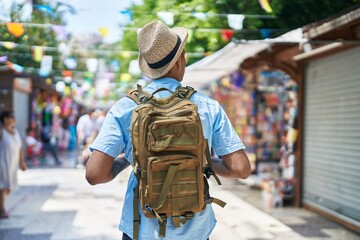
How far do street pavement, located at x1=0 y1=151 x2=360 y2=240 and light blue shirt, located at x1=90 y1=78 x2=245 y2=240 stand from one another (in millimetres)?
4740

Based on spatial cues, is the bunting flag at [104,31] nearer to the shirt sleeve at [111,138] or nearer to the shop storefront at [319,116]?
the shop storefront at [319,116]

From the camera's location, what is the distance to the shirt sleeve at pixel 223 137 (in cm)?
223

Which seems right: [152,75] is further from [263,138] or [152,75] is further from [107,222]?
[263,138]

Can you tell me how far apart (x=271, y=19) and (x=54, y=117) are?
1629cm

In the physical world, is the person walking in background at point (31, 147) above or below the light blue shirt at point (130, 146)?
below

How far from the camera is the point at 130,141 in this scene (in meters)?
2.19

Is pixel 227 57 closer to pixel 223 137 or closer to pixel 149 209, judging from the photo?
→ pixel 223 137

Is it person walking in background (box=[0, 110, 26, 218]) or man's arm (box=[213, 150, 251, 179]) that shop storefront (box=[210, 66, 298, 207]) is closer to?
person walking in background (box=[0, 110, 26, 218])

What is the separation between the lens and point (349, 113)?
7.76m

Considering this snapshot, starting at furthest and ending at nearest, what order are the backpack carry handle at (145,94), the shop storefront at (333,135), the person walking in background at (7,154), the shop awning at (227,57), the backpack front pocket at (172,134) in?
1. the shop awning at (227,57)
2. the person walking in background at (7,154)
3. the shop storefront at (333,135)
4. the backpack carry handle at (145,94)
5. the backpack front pocket at (172,134)

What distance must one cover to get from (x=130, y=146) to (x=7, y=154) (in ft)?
20.3

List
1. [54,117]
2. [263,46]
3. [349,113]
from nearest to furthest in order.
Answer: [349,113]
[263,46]
[54,117]

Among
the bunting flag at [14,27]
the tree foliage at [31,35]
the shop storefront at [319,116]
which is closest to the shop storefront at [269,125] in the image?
the shop storefront at [319,116]

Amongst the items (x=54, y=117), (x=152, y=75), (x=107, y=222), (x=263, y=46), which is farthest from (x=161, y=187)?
(x=54, y=117)
